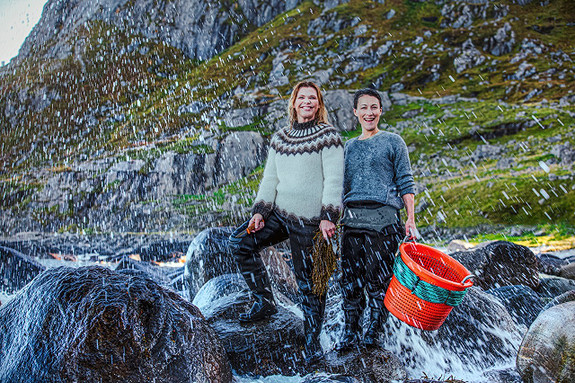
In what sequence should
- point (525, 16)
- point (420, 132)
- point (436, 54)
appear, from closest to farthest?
point (420, 132) < point (436, 54) < point (525, 16)

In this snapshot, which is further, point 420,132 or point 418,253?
point 420,132

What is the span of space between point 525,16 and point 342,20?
30.9 m

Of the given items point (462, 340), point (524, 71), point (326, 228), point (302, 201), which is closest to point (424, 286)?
point (326, 228)

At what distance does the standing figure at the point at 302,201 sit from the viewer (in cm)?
375

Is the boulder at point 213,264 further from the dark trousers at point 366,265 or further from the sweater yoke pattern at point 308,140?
the sweater yoke pattern at point 308,140

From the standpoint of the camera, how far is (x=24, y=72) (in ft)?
314

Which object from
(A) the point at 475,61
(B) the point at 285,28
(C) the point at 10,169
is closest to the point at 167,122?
(C) the point at 10,169

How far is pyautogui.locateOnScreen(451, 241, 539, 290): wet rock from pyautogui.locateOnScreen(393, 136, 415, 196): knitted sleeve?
16.5ft

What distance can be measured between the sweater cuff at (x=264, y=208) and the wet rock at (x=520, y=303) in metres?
5.01

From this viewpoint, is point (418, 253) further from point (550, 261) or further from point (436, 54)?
point (436, 54)

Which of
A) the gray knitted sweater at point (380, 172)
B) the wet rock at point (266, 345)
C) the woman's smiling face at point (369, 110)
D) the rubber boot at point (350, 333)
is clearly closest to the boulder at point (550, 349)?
the rubber boot at point (350, 333)

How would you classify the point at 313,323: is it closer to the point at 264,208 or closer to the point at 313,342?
the point at 313,342

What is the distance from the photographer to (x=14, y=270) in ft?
32.9

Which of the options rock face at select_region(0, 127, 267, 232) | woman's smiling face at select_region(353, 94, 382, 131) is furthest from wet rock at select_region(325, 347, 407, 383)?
rock face at select_region(0, 127, 267, 232)
